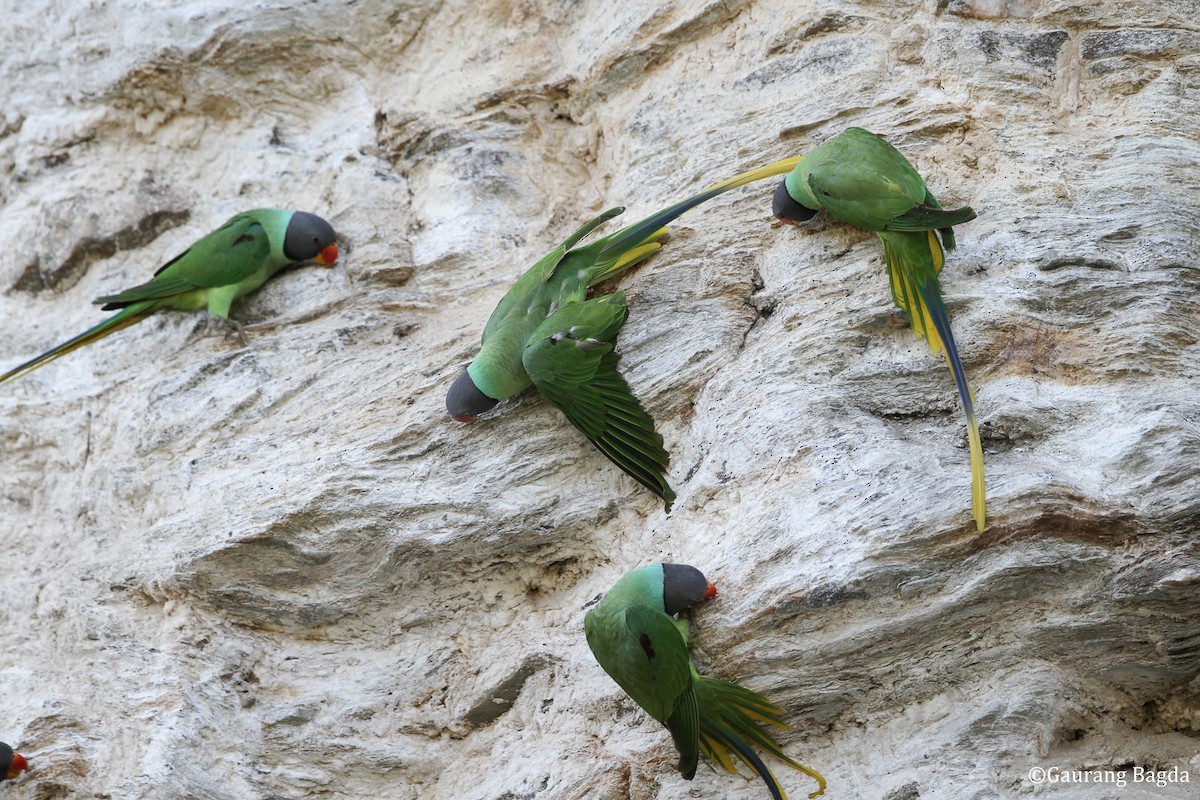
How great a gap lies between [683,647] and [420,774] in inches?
52.5

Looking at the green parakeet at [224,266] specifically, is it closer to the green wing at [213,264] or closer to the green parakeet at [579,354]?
the green wing at [213,264]

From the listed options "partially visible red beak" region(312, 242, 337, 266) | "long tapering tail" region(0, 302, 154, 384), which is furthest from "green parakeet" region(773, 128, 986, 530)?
"long tapering tail" region(0, 302, 154, 384)

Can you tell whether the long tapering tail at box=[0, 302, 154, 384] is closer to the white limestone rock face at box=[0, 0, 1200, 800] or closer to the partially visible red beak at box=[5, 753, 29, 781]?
the white limestone rock face at box=[0, 0, 1200, 800]

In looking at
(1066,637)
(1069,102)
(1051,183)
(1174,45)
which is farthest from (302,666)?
(1174,45)

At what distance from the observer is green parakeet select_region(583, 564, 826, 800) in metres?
3.68

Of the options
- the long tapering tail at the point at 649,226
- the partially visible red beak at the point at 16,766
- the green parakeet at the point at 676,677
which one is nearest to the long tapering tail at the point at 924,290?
the long tapering tail at the point at 649,226

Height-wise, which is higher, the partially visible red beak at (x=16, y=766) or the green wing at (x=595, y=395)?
the green wing at (x=595, y=395)

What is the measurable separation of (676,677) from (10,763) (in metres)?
2.54

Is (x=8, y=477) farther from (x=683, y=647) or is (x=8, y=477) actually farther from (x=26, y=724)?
(x=683, y=647)

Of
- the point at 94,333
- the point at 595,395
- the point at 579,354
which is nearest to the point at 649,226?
the point at 579,354

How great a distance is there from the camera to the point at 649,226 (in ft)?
15.2

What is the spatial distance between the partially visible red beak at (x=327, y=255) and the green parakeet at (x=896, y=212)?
228 cm

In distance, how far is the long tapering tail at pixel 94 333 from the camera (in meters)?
5.29

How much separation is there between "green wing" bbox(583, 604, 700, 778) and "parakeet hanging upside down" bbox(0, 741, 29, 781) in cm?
232
